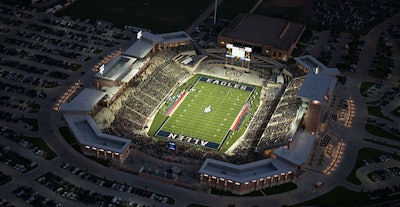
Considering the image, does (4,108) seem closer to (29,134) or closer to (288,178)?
(29,134)

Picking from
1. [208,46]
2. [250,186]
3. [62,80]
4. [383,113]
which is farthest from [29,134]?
[383,113]

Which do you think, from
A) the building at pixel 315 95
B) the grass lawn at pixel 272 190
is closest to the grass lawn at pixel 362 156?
the building at pixel 315 95

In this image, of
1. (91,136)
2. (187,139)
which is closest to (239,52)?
(187,139)

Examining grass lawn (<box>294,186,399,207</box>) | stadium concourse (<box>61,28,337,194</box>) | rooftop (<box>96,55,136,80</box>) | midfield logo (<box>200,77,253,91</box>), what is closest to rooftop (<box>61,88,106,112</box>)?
stadium concourse (<box>61,28,337,194</box>)

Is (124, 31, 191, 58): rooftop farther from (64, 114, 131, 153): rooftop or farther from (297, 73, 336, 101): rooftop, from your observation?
(297, 73, 336, 101): rooftop

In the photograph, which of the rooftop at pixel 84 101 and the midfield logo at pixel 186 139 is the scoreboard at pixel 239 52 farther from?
the rooftop at pixel 84 101
